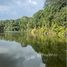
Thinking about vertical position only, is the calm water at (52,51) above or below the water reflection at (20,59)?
above

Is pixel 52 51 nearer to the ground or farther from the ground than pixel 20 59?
farther from the ground

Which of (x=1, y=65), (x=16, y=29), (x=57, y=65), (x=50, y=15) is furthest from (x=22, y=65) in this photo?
(x=16, y=29)

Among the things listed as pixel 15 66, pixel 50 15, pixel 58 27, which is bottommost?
pixel 15 66

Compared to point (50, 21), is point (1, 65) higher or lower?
lower

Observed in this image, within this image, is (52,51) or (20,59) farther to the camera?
(52,51)

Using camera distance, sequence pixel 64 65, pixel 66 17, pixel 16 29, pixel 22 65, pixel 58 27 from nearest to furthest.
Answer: pixel 64 65
pixel 22 65
pixel 66 17
pixel 58 27
pixel 16 29

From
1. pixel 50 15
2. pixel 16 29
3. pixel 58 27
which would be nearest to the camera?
pixel 58 27

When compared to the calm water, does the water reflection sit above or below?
below

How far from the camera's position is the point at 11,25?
600 feet

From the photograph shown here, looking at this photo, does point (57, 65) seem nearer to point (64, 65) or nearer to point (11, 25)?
point (64, 65)

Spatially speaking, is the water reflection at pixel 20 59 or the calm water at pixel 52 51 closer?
the water reflection at pixel 20 59

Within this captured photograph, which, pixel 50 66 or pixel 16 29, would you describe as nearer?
pixel 50 66

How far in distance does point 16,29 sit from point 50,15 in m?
115

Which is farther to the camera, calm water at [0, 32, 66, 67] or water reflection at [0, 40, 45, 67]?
calm water at [0, 32, 66, 67]
